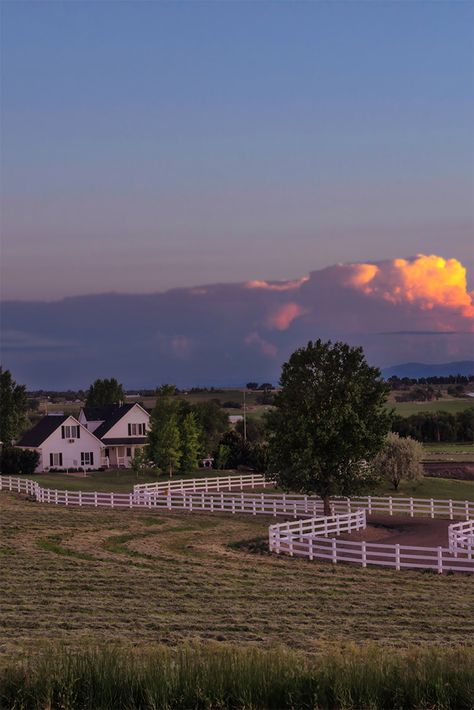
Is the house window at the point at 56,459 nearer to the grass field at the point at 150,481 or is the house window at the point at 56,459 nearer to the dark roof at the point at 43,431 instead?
the dark roof at the point at 43,431

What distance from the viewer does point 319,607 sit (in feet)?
78.2

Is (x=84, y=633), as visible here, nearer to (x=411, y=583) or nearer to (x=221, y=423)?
(x=411, y=583)

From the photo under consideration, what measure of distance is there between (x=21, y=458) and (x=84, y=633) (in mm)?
60810

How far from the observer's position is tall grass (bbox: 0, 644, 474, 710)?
13500mm

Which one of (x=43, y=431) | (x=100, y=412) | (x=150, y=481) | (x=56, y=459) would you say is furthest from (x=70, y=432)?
(x=150, y=481)

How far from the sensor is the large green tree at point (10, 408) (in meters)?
94.3

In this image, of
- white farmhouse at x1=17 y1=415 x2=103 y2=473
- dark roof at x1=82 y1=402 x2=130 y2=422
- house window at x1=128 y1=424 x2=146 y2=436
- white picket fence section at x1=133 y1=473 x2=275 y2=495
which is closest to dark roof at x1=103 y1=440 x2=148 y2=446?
house window at x1=128 y1=424 x2=146 y2=436

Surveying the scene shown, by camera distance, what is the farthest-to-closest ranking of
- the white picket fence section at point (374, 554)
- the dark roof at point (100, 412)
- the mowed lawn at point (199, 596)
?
1. the dark roof at point (100, 412)
2. the white picket fence section at point (374, 554)
3. the mowed lawn at point (199, 596)

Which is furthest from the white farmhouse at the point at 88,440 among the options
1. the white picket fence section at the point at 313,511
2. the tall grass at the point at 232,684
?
the tall grass at the point at 232,684

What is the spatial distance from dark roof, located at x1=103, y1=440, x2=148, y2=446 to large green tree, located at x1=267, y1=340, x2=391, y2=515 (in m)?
40.8

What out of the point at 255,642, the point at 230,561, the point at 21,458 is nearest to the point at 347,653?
the point at 255,642

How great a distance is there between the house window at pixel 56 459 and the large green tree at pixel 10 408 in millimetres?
12964

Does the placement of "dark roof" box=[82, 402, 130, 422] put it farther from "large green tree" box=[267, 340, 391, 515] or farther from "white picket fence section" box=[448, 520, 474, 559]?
"white picket fence section" box=[448, 520, 474, 559]

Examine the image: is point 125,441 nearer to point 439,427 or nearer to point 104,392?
point 104,392
